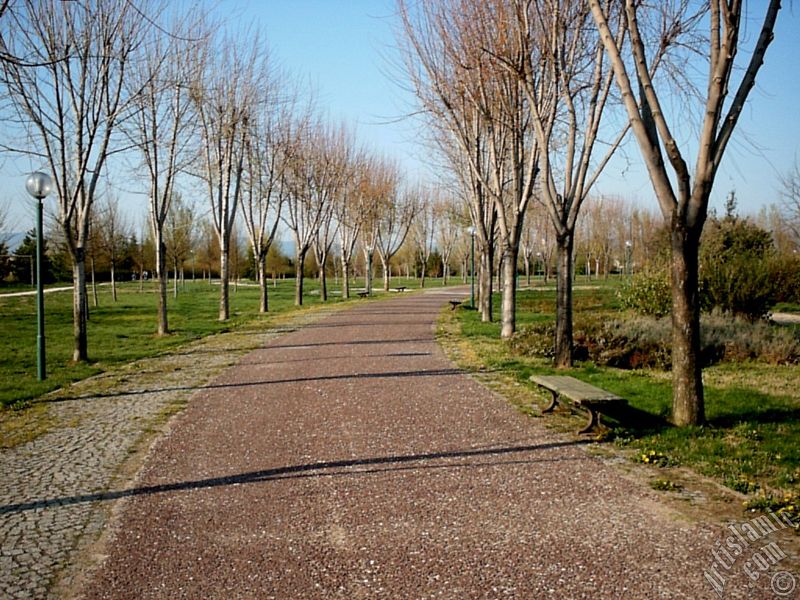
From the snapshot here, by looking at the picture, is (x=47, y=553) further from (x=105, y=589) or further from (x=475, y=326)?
(x=475, y=326)

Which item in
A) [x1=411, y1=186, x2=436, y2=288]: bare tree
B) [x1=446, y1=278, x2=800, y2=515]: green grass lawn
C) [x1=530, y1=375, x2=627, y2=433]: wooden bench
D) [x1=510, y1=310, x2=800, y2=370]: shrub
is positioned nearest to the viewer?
[x1=446, y1=278, x2=800, y2=515]: green grass lawn

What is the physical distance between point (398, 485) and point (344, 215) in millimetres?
34396

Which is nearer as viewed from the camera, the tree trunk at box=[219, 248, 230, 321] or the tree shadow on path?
the tree shadow on path

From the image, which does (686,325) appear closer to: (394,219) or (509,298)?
(509,298)

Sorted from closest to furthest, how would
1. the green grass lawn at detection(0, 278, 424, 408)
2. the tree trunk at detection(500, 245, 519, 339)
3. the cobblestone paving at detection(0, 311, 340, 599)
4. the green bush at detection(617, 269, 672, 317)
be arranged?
the cobblestone paving at detection(0, 311, 340, 599) → the green grass lawn at detection(0, 278, 424, 408) → the tree trunk at detection(500, 245, 519, 339) → the green bush at detection(617, 269, 672, 317)

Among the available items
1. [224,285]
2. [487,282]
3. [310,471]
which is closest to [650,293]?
[487,282]

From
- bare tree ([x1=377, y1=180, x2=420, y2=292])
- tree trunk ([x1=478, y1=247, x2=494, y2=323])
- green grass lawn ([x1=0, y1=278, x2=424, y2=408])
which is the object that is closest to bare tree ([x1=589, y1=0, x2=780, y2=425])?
green grass lawn ([x1=0, y1=278, x2=424, y2=408])

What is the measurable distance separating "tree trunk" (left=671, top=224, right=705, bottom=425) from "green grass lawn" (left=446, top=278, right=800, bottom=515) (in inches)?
10.7

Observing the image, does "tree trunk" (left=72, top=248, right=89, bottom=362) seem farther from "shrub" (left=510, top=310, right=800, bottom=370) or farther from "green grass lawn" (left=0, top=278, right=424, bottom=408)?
"shrub" (left=510, top=310, right=800, bottom=370)

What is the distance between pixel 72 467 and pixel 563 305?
25.9 ft

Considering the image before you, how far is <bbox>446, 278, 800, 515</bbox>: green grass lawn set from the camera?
5883mm

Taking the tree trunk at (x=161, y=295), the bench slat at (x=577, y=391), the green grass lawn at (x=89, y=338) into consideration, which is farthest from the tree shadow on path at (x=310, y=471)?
the tree trunk at (x=161, y=295)

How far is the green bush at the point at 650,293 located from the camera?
17.2 meters

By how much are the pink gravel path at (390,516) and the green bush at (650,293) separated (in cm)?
999
